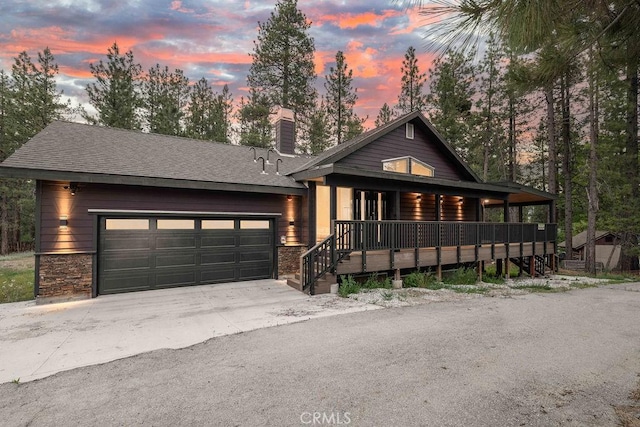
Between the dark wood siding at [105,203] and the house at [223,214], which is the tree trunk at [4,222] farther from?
the dark wood siding at [105,203]

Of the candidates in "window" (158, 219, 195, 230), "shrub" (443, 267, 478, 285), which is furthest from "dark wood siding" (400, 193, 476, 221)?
"window" (158, 219, 195, 230)

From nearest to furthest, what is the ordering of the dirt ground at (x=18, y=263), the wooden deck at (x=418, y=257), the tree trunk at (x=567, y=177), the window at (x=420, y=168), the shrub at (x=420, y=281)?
the wooden deck at (x=418, y=257) → the shrub at (x=420, y=281) → the window at (x=420, y=168) → the dirt ground at (x=18, y=263) → the tree trunk at (x=567, y=177)

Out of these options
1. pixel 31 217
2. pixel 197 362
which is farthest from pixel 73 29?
pixel 31 217

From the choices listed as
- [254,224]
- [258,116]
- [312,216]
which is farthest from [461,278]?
[258,116]

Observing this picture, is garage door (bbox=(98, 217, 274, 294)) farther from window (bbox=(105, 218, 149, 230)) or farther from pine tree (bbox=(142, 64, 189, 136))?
Result: pine tree (bbox=(142, 64, 189, 136))

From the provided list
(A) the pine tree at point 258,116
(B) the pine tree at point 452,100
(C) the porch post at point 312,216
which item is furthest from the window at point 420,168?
(A) the pine tree at point 258,116

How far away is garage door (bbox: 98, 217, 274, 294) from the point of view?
747cm

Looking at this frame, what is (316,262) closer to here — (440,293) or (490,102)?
(440,293)

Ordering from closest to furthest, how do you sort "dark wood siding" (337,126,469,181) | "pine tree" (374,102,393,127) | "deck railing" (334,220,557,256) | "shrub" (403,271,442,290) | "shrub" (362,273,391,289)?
"deck railing" (334,220,557,256), "shrub" (362,273,391,289), "shrub" (403,271,442,290), "dark wood siding" (337,126,469,181), "pine tree" (374,102,393,127)

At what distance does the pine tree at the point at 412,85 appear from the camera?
23594 mm

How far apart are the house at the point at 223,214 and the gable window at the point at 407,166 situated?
48 mm

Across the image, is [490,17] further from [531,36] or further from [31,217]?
[31,217]

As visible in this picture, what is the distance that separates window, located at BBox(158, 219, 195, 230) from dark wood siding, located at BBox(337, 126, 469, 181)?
209 inches

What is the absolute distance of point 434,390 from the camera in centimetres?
300
